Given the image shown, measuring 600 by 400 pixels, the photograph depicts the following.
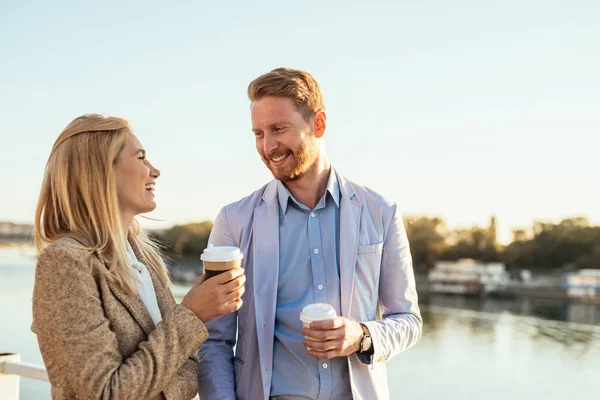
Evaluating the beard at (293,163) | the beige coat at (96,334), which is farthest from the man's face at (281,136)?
the beige coat at (96,334)

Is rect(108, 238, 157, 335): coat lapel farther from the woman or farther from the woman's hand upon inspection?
the woman's hand

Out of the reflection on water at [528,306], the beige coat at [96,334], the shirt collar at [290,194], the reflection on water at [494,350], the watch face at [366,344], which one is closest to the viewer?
the beige coat at [96,334]

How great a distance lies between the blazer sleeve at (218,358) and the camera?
198 centimetres

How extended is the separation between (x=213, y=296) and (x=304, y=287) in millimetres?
462

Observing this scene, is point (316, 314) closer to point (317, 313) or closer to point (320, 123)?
point (317, 313)

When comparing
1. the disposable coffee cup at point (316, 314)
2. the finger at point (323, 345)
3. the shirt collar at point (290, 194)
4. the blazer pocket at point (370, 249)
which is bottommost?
the finger at point (323, 345)

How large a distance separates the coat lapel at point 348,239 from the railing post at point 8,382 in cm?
193

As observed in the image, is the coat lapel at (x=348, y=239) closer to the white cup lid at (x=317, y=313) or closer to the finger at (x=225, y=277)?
the white cup lid at (x=317, y=313)

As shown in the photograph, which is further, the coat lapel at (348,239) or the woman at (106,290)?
the coat lapel at (348,239)

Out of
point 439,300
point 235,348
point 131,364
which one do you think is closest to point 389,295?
point 235,348

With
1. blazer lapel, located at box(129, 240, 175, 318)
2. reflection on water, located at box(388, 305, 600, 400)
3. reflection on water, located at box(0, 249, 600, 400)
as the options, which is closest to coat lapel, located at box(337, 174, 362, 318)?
blazer lapel, located at box(129, 240, 175, 318)

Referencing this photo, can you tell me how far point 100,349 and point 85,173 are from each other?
460 mm

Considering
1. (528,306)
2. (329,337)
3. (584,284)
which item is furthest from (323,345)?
(528,306)

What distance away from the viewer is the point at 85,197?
1.66 meters
